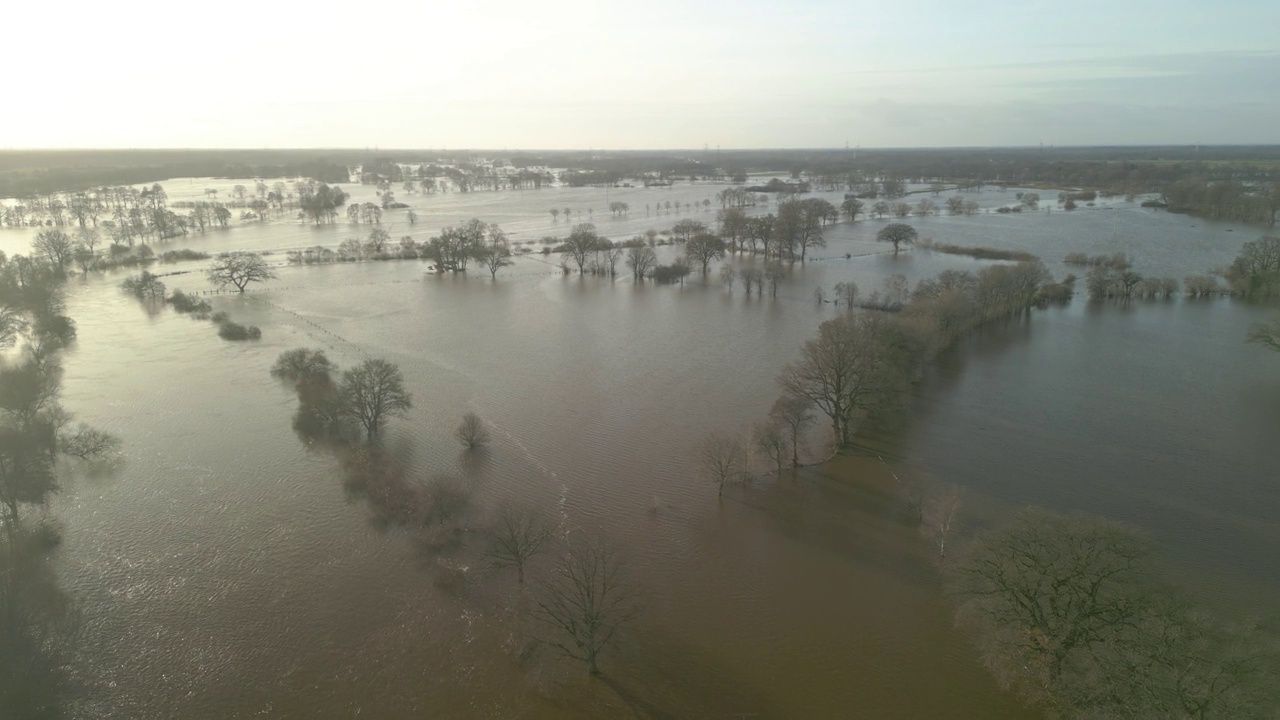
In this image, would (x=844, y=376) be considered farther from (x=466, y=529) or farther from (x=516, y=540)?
(x=466, y=529)

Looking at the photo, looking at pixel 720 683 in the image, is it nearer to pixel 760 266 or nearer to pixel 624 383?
pixel 624 383

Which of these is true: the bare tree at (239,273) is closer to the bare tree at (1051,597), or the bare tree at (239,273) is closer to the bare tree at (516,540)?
the bare tree at (516,540)

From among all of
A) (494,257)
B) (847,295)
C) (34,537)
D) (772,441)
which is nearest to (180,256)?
(494,257)

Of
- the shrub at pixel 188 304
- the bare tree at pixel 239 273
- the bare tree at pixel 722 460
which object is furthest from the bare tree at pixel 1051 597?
the bare tree at pixel 239 273

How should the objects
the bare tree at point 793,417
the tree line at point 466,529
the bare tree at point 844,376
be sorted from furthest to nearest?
the bare tree at point 844,376 → the bare tree at point 793,417 → the tree line at point 466,529

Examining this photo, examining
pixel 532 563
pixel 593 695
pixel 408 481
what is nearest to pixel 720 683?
pixel 593 695
